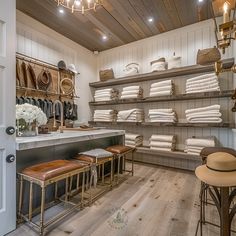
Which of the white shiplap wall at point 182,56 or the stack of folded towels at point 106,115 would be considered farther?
the stack of folded towels at point 106,115

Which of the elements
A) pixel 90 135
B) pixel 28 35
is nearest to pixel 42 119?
pixel 90 135

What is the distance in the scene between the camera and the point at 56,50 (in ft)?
12.2

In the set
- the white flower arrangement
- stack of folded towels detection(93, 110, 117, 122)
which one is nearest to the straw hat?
the white flower arrangement

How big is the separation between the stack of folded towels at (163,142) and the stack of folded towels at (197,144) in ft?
1.06

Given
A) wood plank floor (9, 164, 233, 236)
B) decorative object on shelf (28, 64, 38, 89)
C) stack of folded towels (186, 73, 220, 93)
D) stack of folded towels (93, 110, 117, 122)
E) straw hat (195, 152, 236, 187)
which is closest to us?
straw hat (195, 152, 236, 187)

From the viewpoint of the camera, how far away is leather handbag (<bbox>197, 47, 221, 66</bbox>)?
2.85 meters

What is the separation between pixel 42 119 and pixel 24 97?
4.42ft

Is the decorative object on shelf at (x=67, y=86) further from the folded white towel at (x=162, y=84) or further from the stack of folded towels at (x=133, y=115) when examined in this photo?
the folded white towel at (x=162, y=84)

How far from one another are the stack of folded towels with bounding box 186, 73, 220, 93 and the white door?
2743mm

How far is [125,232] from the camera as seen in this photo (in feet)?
5.13

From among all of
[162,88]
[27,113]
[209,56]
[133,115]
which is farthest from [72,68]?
[209,56]

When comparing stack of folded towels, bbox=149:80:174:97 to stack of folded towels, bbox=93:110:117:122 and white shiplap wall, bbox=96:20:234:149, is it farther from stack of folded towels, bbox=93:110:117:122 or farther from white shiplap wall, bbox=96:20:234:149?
stack of folded towels, bbox=93:110:117:122

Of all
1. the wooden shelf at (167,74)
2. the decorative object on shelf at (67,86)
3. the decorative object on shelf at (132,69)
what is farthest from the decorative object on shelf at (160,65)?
the decorative object on shelf at (67,86)

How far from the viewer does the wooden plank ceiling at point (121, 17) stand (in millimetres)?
2764
